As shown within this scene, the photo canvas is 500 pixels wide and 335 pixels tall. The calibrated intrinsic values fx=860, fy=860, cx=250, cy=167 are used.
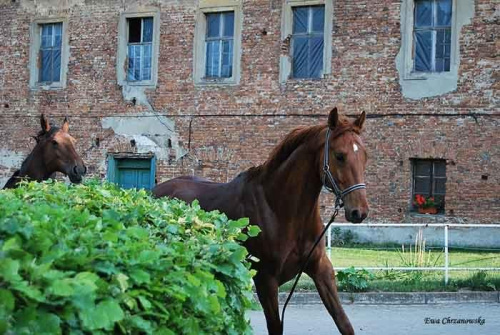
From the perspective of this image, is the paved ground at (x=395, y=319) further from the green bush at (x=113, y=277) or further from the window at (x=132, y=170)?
the window at (x=132, y=170)


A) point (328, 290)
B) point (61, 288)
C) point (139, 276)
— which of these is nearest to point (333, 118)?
point (328, 290)

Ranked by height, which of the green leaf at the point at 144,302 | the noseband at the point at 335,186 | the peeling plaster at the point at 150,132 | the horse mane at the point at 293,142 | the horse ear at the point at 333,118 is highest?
the peeling plaster at the point at 150,132

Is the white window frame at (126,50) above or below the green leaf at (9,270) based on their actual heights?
above

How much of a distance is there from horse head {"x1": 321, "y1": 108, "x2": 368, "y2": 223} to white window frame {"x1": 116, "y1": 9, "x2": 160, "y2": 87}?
1799 centimetres

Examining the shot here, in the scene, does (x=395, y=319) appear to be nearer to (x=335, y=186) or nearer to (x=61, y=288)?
(x=335, y=186)

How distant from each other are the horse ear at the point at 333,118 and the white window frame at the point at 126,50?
58.8 feet

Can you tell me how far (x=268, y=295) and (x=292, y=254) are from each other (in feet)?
1.29

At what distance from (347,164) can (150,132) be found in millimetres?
18135

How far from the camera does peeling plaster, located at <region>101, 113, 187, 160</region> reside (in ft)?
79.6

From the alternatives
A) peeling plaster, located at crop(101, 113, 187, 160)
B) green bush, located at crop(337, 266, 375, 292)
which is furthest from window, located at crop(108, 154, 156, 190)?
green bush, located at crop(337, 266, 375, 292)

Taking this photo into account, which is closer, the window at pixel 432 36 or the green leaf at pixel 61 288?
the green leaf at pixel 61 288

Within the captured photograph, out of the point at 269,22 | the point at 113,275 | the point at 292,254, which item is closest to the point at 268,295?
the point at 292,254

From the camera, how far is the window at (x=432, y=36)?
21094 mm

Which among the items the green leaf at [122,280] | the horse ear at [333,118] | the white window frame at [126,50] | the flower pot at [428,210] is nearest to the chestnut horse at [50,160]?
the horse ear at [333,118]
